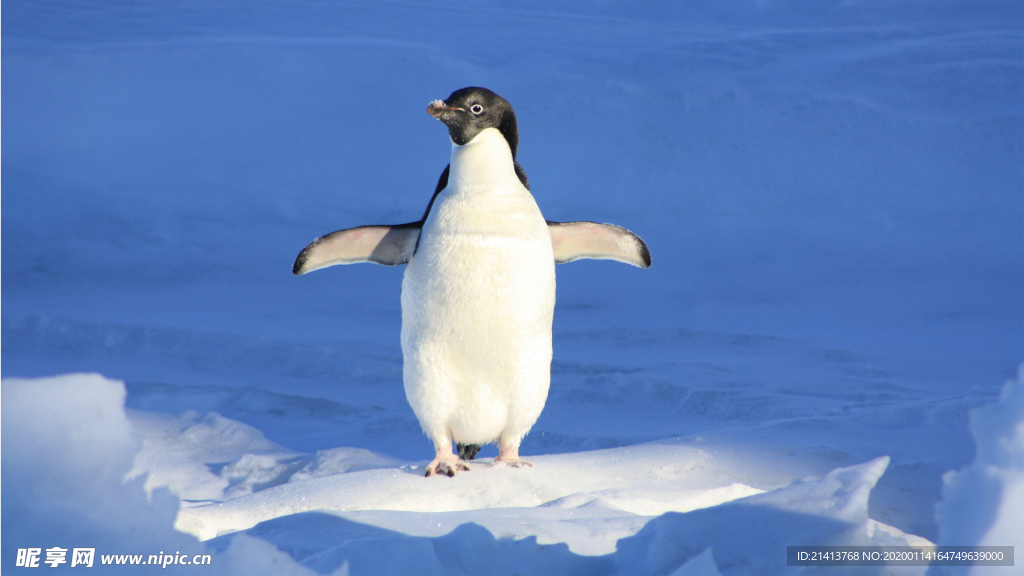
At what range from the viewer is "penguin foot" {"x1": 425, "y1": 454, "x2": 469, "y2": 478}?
250cm

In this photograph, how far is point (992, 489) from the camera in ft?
5.27

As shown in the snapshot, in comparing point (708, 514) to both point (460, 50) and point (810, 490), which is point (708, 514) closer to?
point (810, 490)

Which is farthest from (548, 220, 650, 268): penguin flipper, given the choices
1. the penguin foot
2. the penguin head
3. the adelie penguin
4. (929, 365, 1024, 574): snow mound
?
(929, 365, 1024, 574): snow mound

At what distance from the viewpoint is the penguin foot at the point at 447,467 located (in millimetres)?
2504

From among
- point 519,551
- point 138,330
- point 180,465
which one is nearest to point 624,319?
point 138,330

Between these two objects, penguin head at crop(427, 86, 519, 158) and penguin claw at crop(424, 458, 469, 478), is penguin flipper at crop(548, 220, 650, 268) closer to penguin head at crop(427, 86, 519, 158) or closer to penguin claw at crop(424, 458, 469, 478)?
penguin head at crop(427, 86, 519, 158)

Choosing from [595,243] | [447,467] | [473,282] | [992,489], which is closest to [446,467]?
[447,467]

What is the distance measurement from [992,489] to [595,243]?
55.3 inches

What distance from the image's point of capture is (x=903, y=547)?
1.79m

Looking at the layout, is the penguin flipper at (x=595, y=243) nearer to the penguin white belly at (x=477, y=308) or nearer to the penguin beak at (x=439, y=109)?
the penguin white belly at (x=477, y=308)

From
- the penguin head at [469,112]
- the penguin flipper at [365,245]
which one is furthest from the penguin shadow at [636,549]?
the penguin head at [469,112]

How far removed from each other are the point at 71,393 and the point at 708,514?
1229mm

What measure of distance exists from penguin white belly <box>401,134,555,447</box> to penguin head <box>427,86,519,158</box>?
5cm

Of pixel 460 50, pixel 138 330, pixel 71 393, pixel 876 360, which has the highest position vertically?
pixel 460 50
